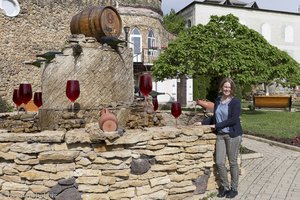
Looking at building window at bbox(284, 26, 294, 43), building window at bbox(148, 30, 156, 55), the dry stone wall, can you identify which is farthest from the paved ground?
building window at bbox(284, 26, 294, 43)

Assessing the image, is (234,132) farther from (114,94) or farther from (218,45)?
(218,45)

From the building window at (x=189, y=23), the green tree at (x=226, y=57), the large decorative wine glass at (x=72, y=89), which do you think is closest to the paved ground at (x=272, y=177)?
the large decorative wine glass at (x=72, y=89)

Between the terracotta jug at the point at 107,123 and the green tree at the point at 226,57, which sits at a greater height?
the green tree at the point at 226,57

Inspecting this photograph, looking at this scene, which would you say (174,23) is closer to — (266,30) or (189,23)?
(189,23)

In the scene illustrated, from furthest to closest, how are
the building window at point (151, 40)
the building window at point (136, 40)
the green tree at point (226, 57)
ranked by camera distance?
the building window at point (151, 40)
the building window at point (136, 40)
the green tree at point (226, 57)

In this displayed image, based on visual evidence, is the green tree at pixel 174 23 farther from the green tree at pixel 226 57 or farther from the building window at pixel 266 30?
the green tree at pixel 226 57

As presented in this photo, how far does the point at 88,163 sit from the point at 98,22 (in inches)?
107

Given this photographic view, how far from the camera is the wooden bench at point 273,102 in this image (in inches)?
837

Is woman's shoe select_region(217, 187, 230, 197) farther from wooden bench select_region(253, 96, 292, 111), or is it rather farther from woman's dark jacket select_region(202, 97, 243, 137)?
wooden bench select_region(253, 96, 292, 111)

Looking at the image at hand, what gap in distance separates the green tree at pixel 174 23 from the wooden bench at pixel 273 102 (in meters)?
15.7

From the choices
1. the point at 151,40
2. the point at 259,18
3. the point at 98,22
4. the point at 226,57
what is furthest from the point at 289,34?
the point at 98,22

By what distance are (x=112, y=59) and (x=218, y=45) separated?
1100 centimetres

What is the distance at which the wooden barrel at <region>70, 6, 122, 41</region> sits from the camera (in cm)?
593

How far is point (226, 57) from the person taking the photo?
52.2 feet
